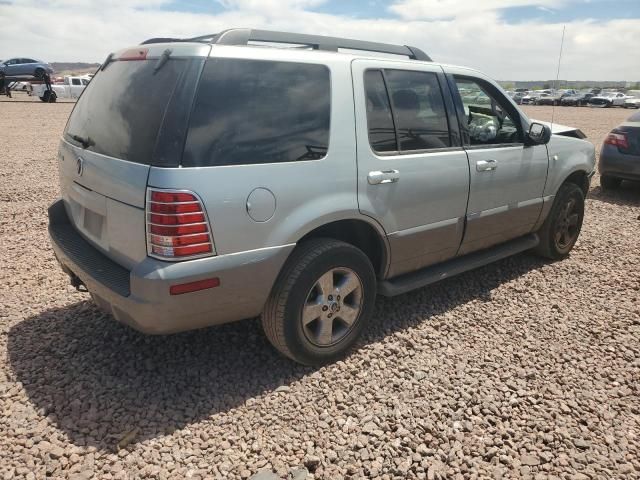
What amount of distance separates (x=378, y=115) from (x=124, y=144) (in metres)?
1.54

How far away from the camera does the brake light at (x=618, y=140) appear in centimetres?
779

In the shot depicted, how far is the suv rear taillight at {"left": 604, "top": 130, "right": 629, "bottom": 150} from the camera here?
25.5 ft

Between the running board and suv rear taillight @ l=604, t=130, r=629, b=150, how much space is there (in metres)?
4.21

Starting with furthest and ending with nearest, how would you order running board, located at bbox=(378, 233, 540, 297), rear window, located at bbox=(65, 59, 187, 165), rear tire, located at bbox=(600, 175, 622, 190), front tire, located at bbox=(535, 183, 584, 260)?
rear tire, located at bbox=(600, 175, 622, 190) → front tire, located at bbox=(535, 183, 584, 260) → running board, located at bbox=(378, 233, 540, 297) → rear window, located at bbox=(65, 59, 187, 165)

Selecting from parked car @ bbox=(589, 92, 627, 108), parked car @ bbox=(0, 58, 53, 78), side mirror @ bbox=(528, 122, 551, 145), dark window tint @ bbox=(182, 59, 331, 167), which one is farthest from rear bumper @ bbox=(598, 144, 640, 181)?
parked car @ bbox=(589, 92, 627, 108)

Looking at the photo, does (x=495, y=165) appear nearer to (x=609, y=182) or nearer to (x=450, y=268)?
(x=450, y=268)

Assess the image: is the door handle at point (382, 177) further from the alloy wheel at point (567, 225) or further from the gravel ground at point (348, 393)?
the alloy wheel at point (567, 225)

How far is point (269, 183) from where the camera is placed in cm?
265

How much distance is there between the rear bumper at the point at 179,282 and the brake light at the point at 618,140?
713 cm

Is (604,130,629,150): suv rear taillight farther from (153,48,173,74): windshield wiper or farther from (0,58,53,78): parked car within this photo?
(0,58,53,78): parked car

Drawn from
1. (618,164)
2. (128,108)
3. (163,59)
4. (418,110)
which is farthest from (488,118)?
(618,164)

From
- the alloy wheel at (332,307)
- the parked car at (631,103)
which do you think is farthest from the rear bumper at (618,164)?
the parked car at (631,103)

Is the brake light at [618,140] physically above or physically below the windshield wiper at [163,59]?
below

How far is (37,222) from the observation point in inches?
232
